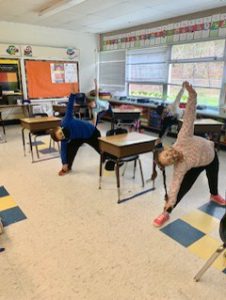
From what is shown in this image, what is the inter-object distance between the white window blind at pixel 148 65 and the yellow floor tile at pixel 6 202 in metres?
4.72

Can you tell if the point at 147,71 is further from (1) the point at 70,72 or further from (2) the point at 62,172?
(2) the point at 62,172

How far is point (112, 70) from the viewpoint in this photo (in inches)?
295

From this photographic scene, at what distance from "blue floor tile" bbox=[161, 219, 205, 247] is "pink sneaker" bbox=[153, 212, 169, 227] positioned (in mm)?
59

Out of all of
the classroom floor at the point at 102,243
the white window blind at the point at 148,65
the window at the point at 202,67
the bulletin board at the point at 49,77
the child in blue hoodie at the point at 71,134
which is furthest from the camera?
the bulletin board at the point at 49,77

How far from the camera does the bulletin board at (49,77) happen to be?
6.77 metres

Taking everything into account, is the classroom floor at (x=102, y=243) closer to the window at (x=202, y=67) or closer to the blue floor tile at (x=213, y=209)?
the blue floor tile at (x=213, y=209)

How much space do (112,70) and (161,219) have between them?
6.15 meters

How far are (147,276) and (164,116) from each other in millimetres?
3717

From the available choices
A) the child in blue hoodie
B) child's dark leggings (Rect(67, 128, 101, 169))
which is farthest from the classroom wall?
child's dark leggings (Rect(67, 128, 101, 169))

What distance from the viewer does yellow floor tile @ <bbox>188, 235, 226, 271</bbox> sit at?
1.83 m

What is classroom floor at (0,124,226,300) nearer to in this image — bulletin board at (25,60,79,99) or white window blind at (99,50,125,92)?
bulletin board at (25,60,79,99)

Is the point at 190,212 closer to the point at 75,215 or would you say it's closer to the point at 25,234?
the point at 75,215

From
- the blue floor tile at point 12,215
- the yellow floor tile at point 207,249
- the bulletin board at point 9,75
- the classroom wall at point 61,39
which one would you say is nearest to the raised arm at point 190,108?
the yellow floor tile at point 207,249

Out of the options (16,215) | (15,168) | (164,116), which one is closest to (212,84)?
(164,116)
